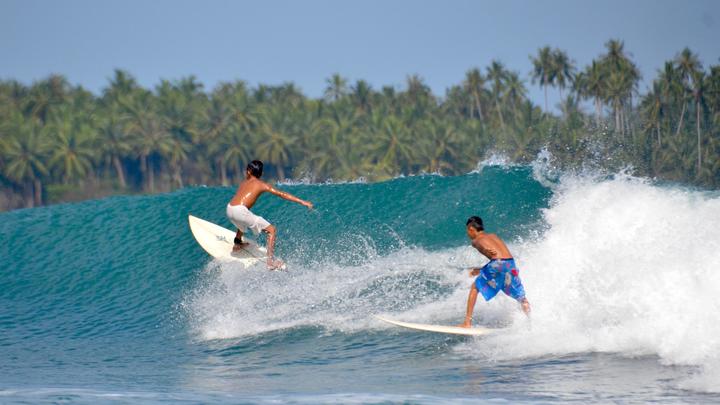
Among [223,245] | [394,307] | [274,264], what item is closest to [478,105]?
[223,245]

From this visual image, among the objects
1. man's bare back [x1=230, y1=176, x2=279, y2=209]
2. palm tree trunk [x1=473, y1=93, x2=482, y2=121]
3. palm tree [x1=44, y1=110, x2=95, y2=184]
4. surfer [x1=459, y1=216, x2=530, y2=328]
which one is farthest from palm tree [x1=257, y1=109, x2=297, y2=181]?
surfer [x1=459, y1=216, x2=530, y2=328]

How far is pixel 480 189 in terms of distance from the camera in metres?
17.8

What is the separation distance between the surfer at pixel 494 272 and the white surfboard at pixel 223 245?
14.4 feet

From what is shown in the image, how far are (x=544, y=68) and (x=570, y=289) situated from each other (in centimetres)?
→ 8087

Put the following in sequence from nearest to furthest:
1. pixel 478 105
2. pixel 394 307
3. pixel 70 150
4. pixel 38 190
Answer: pixel 394 307
pixel 70 150
pixel 38 190
pixel 478 105

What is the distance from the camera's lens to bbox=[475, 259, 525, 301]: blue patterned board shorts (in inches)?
379

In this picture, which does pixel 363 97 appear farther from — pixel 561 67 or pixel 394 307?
pixel 394 307

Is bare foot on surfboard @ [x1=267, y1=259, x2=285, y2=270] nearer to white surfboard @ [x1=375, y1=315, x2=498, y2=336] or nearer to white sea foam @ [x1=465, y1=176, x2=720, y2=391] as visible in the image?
white surfboard @ [x1=375, y1=315, x2=498, y2=336]

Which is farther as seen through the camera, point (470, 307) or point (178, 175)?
point (178, 175)

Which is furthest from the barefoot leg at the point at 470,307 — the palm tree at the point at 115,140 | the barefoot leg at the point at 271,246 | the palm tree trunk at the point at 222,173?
the palm tree trunk at the point at 222,173

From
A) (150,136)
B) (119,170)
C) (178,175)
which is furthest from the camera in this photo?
(178,175)

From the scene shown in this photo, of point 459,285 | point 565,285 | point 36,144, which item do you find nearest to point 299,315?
point 459,285

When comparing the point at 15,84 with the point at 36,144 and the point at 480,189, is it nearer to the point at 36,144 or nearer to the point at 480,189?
the point at 36,144

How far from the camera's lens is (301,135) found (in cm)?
7831
